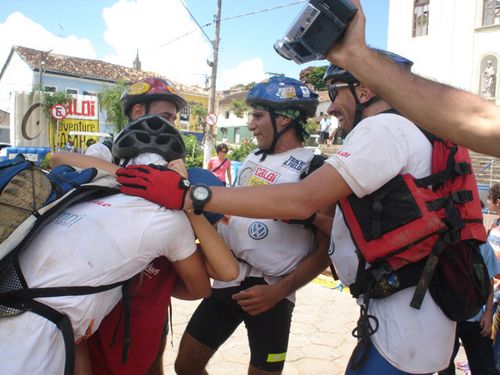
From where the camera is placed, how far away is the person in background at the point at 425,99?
4.51 feet

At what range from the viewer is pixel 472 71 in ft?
85.0

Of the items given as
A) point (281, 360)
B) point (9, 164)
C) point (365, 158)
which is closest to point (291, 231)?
point (281, 360)

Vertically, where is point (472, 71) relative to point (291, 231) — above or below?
above

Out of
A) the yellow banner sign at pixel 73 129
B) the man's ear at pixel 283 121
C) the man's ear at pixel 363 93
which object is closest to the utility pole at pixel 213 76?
the yellow banner sign at pixel 73 129

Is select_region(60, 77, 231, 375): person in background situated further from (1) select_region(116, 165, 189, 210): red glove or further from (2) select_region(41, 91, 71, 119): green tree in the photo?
(2) select_region(41, 91, 71, 119): green tree

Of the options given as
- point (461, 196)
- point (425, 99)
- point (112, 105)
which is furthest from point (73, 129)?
point (425, 99)

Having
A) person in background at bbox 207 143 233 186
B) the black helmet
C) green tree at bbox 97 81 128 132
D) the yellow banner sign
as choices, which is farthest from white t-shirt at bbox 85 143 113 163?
green tree at bbox 97 81 128 132

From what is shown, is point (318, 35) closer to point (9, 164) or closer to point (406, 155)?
point (406, 155)

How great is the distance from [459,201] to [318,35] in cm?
91

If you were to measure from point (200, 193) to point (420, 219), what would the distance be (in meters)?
0.89

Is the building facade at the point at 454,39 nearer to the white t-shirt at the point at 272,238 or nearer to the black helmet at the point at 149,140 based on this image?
the white t-shirt at the point at 272,238

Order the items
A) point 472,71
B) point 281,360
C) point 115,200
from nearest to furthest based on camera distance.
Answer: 1. point 115,200
2. point 281,360
3. point 472,71

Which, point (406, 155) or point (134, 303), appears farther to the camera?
point (134, 303)

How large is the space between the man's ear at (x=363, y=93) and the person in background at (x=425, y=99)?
768 mm
